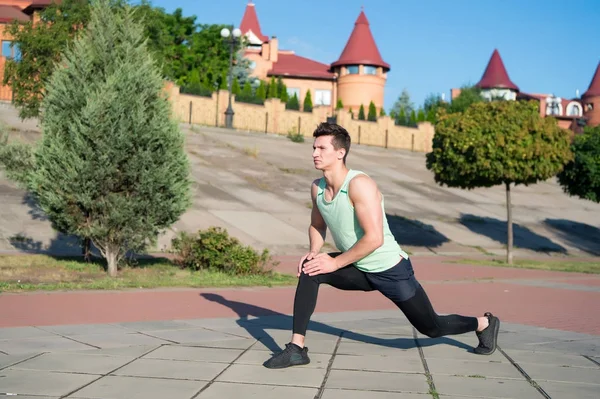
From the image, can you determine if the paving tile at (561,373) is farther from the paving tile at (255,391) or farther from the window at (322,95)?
the window at (322,95)

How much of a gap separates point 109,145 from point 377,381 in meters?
7.38

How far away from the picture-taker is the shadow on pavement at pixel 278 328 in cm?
677

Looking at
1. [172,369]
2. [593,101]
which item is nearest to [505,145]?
[172,369]

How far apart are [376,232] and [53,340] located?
116 inches

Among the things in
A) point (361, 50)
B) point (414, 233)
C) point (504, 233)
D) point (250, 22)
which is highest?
point (250, 22)

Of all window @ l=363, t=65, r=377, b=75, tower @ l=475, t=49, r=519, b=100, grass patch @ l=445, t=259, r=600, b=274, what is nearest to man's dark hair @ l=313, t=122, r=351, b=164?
grass patch @ l=445, t=259, r=600, b=274

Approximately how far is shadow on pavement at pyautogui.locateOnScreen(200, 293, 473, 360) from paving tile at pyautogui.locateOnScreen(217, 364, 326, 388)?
767mm

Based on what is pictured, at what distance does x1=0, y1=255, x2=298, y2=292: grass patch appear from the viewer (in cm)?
1070

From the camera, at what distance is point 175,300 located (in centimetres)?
973

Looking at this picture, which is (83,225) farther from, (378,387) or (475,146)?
(475,146)

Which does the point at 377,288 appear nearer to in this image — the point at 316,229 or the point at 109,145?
the point at 316,229

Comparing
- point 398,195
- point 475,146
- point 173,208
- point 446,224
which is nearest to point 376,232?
point 173,208

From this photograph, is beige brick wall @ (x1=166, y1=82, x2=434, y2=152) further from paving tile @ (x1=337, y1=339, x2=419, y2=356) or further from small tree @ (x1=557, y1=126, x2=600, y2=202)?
paving tile @ (x1=337, y1=339, x2=419, y2=356)

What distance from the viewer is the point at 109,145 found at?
1145 cm
